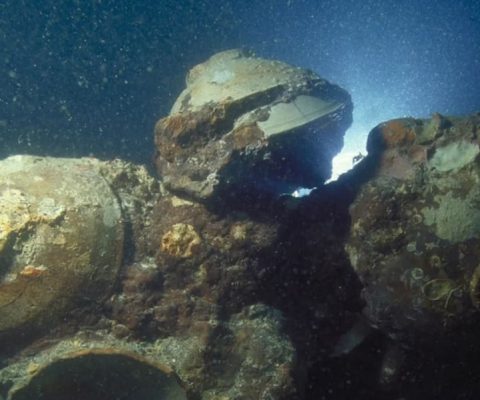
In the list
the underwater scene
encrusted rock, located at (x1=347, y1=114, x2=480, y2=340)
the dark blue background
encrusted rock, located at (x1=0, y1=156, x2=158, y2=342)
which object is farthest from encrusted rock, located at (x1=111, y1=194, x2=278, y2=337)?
the dark blue background

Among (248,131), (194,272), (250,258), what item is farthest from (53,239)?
(248,131)

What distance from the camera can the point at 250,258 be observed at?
3730 mm

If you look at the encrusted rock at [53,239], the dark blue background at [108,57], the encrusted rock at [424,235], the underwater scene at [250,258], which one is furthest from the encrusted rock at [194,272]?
the dark blue background at [108,57]

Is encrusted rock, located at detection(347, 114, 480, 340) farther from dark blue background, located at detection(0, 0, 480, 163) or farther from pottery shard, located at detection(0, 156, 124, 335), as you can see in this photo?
dark blue background, located at detection(0, 0, 480, 163)

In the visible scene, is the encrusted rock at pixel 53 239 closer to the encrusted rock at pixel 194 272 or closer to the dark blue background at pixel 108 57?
the encrusted rock at pixel 194 272

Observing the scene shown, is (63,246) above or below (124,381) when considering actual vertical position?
above

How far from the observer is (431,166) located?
339 cm

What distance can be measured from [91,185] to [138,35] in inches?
229

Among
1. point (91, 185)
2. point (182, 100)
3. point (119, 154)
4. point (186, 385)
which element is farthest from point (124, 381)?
point (119, 154)

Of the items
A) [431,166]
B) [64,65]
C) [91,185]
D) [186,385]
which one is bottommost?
[186,385]

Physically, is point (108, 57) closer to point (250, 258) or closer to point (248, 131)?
point (248, 131)

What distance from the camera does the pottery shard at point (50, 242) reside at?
316 centimetres

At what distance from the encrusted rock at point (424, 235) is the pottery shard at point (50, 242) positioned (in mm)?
2329

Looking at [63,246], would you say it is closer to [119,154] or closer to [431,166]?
[431,166]
